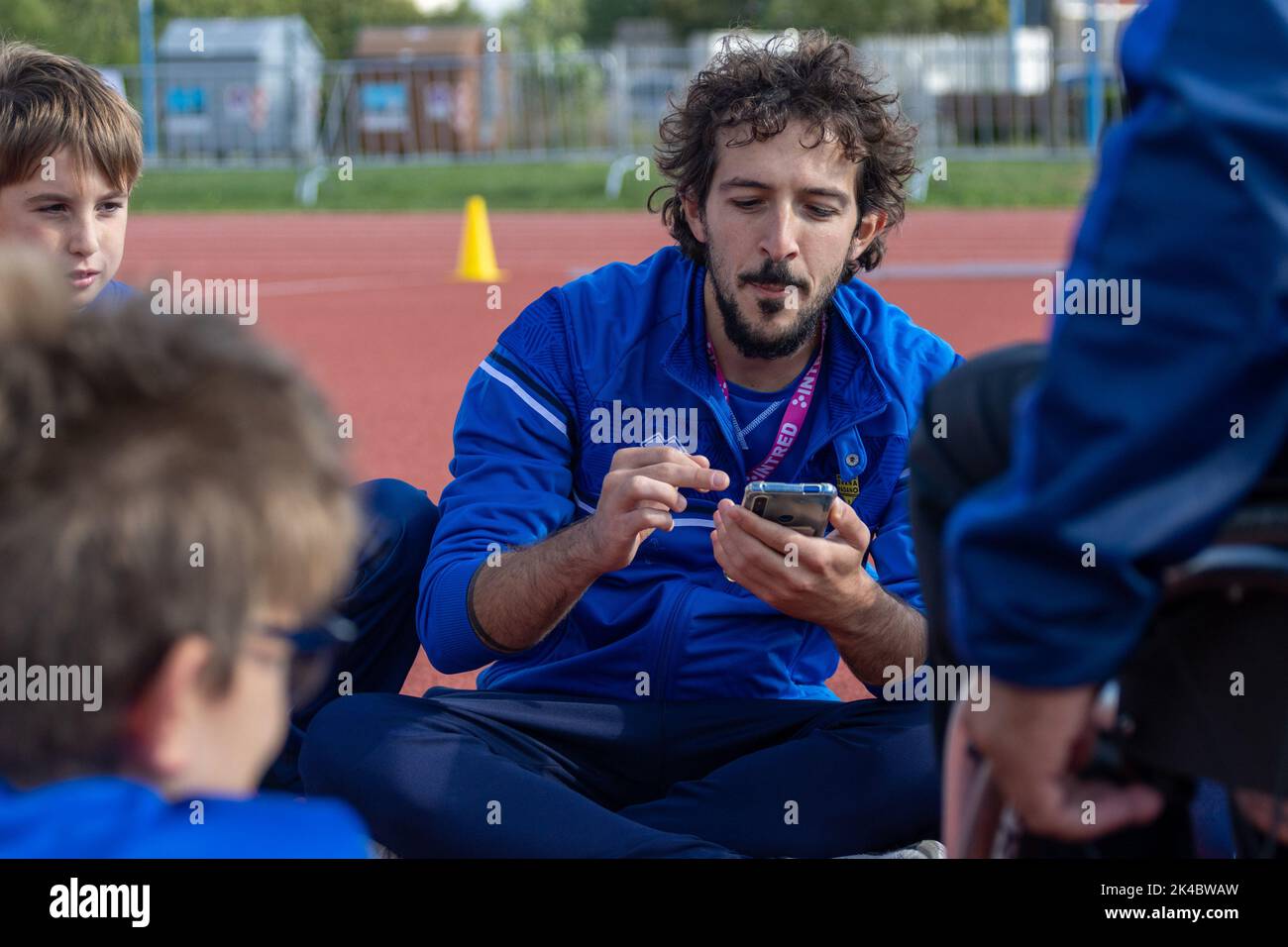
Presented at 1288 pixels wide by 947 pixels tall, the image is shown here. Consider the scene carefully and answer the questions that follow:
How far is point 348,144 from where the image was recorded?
24.7m

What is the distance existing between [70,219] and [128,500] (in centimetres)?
259

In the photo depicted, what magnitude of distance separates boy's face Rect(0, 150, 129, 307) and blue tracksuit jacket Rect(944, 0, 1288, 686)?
2.70 m

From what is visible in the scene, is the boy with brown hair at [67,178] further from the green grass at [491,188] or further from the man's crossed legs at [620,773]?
the green grass at [491,188]

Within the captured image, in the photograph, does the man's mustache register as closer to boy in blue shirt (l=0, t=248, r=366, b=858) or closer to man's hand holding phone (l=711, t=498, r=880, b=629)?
man's hand holding phone (l=711, t=498, r=880, b=629)

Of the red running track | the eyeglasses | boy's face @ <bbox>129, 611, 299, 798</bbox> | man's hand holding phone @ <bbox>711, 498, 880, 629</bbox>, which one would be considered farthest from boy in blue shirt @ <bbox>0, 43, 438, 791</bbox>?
boy's face @ <bbox>129, 611, 299, 798</bbox>

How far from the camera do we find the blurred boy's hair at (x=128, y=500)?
138cm

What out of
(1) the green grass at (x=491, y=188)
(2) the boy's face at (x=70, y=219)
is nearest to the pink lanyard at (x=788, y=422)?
(2) the boy's face at (x=70, y=219)

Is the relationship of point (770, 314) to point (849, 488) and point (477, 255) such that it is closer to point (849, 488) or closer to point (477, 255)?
point (849, 488)

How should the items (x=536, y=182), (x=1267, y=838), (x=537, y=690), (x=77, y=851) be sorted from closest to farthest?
(x=77, y=851)
(x=1267, y=838)
(x=537, y=690)
(x=536, y=182)

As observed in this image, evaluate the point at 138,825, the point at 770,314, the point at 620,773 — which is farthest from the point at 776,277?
the point at 138,825

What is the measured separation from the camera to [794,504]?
2699mm
